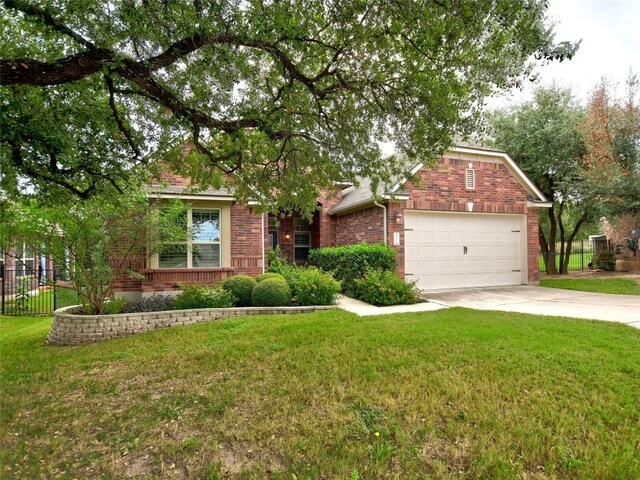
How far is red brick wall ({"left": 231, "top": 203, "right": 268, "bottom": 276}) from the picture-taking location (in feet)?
36.5

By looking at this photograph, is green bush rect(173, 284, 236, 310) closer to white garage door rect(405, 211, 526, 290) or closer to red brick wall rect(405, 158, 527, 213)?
white garage door rect(405, 211, 526, 290)

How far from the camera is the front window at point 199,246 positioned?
1047cm

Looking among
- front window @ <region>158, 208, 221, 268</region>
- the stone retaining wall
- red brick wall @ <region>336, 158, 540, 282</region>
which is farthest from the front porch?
the stone retaining wall

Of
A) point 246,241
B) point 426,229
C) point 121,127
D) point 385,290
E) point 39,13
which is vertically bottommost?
point 385,290

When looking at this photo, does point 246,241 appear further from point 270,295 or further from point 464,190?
point 464,190

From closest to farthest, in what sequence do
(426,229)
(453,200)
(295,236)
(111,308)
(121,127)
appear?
(121,127)
(111,308)
(426,229)
(453,200)
(295,236)

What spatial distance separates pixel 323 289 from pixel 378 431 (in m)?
5.71

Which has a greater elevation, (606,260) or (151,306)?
(606,260)

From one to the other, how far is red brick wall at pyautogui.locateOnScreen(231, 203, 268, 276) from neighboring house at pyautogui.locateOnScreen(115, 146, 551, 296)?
1.2 inches

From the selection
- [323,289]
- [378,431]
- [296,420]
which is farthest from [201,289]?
[378,431]

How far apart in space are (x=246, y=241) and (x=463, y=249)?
23.7 feet

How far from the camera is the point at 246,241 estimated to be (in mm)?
11281

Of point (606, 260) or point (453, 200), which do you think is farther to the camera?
point (606, 260)

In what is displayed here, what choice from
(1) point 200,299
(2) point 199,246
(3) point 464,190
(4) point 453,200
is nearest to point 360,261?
(4) point 453,200
